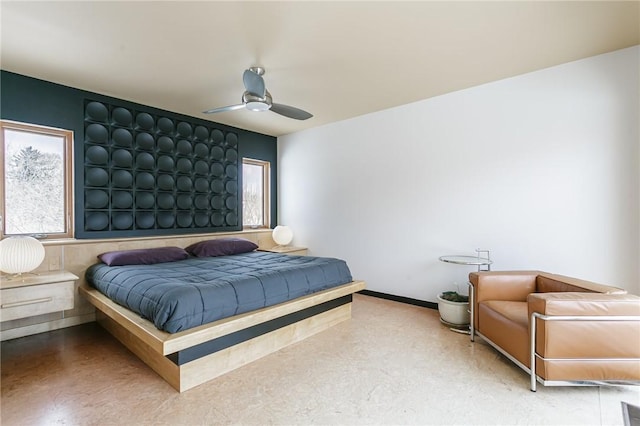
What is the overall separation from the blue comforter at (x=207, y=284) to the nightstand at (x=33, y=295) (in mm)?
306

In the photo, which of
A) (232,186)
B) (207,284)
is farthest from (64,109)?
(207,284)

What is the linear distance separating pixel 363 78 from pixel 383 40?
31.3 inches

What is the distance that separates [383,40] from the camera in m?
2.66

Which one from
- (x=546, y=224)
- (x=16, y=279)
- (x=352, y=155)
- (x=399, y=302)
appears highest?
(x=352, y=155)

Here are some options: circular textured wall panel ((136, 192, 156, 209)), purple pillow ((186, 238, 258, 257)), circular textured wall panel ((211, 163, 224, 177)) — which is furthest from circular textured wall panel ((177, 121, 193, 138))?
purple pillow ((186, 238, 258, 257))

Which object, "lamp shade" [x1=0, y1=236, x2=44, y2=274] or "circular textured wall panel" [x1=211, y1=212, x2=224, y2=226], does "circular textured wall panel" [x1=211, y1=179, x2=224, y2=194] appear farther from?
"lamp shade" [x1=0, y1=236, x2=44, y2=274]

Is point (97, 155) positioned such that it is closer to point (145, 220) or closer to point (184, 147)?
point (145, 220)

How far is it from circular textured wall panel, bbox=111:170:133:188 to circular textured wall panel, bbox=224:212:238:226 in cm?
159

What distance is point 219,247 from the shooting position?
14.5ft

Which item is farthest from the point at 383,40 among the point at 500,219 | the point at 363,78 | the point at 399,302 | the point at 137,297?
the point at 399,302

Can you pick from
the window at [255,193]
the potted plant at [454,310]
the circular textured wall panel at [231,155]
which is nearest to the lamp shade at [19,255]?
the circular textured wall panel at [231,155]

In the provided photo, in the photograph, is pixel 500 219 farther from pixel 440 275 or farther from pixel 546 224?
pixel 440 275

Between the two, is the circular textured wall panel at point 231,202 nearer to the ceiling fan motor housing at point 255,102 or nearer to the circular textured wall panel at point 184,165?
the circular textured wall panel at point 184,165

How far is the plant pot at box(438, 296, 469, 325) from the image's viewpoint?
10.9 ft
